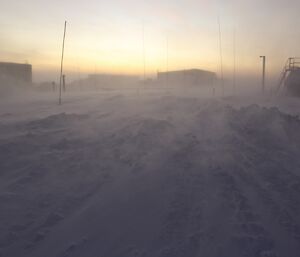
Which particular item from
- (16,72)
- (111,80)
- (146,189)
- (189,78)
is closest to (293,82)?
(146,189)

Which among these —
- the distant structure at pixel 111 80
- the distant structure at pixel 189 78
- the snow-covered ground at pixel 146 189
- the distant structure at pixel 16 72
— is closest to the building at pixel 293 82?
the snow-covered ground at pixel 146 189

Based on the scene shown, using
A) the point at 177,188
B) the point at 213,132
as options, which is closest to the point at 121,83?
the point at 213,132

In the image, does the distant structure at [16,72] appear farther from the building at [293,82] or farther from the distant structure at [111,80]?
the building at [293,82]

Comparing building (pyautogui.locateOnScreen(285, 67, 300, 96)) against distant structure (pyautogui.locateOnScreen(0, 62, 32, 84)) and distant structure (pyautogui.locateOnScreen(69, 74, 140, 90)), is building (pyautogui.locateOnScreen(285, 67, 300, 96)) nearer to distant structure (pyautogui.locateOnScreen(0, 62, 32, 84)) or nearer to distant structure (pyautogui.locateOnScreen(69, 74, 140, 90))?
distant structure (pyautogui.locateOnScreen(0, 62, 32, 84))

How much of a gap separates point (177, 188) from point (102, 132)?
13.8ft

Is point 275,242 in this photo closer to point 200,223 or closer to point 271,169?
point 200,223

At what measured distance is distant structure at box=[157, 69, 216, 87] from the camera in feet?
159

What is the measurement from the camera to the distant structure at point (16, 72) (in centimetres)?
3396

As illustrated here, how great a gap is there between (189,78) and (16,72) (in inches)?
945

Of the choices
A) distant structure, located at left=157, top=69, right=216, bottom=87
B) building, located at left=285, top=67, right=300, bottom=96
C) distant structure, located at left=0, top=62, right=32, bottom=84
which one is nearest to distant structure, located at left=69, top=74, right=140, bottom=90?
distant structure, located at left=157, top=69, right=216, bottom=87

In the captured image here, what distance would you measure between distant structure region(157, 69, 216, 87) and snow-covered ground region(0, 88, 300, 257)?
35837mm

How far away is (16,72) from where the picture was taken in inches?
1406

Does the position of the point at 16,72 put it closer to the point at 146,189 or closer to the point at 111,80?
the point at 111,80

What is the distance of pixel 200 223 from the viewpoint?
7.04 metres
